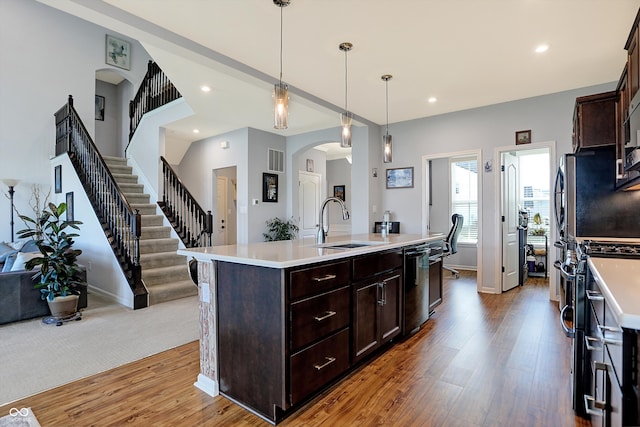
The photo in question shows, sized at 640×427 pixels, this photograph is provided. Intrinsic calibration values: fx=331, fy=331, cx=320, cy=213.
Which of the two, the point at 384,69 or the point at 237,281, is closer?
the point at 237,281

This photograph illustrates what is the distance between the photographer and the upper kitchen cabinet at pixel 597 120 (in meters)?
2.75

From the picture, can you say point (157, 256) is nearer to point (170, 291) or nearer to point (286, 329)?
point (170, 291)

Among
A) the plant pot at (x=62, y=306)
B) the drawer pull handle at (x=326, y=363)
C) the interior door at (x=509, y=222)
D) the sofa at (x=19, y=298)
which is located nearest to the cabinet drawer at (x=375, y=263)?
the drawer pull handle at (x=326, y=363)

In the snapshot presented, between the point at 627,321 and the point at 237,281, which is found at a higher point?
the point at 627,321

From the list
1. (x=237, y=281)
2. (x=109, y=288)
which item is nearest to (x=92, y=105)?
(x=109, y=288)

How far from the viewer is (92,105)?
280 inches

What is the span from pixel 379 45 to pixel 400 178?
9.52ft

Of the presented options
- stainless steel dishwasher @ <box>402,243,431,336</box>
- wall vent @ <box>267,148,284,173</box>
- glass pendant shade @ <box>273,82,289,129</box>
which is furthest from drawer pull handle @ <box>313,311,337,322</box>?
wall vent @ <box>267,148,284,173</box>

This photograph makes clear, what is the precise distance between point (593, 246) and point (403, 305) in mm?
1414

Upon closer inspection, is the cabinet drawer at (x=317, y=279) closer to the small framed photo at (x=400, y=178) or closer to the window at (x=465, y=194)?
the small framed photo at (x=400, y=178)

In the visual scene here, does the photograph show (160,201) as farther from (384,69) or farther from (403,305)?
(403,305)

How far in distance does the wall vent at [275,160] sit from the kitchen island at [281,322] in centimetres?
459

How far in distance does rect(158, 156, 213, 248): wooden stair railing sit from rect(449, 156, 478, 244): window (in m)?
5.03

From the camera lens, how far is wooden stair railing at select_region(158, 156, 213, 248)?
19.1 ft
